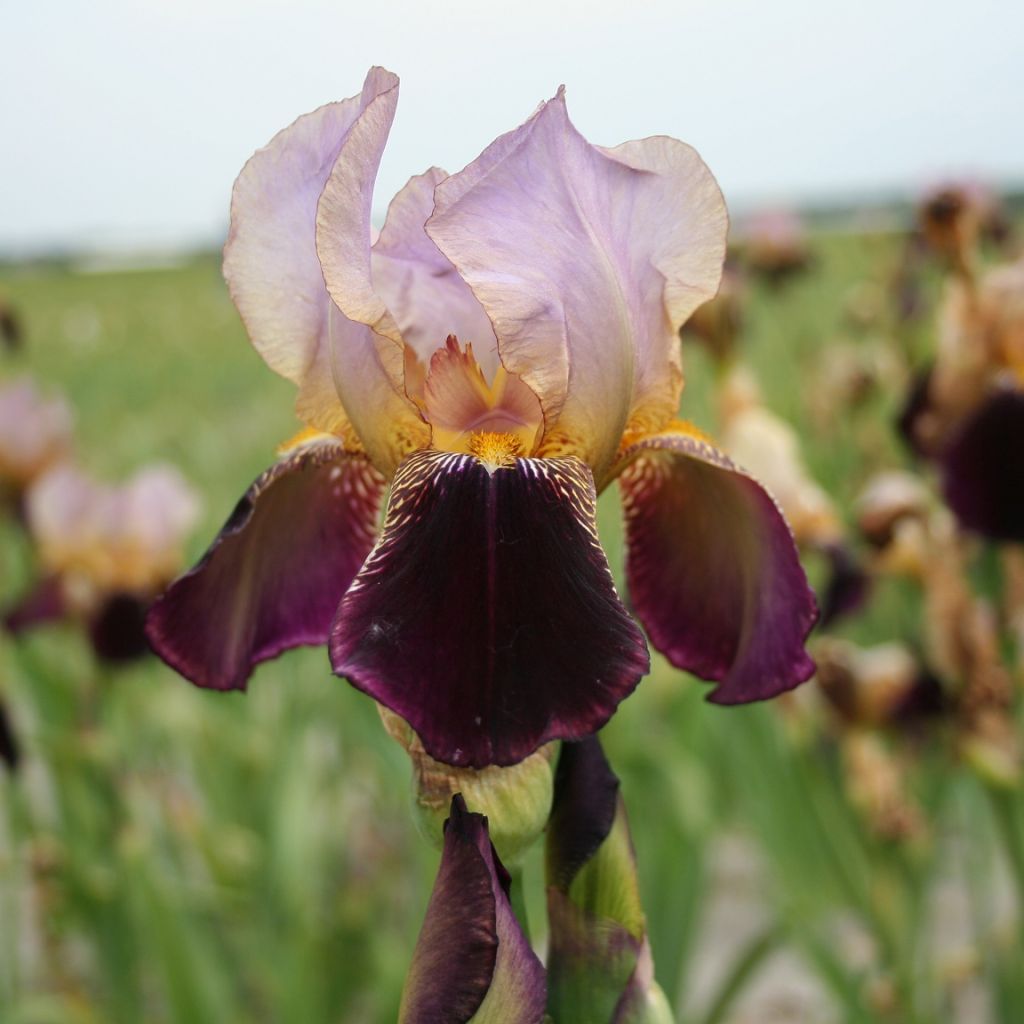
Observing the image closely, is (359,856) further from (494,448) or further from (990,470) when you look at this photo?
(494,448)

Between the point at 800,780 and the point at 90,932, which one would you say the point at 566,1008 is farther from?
the point at 90,932

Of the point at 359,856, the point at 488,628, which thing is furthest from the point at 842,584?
the point at 359,856

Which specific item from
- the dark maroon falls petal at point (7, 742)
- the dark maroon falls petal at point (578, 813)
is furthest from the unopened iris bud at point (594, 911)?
the dark maroon falls petal at point (7, 742)

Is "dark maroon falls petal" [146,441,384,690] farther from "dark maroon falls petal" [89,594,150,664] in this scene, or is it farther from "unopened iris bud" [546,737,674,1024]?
"dark maroon falls petal" [89,594,150,664]

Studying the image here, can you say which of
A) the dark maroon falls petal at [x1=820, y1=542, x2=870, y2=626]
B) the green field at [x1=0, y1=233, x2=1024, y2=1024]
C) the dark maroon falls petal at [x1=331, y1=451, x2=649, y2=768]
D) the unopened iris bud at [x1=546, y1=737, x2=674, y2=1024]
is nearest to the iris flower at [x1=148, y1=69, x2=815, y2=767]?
the dark maroon falls petal at [x1=331, y1=451, x2=649, y2=768]

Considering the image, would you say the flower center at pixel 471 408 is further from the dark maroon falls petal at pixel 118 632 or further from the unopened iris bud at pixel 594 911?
the dark maroon falls petal at pixel 118 632

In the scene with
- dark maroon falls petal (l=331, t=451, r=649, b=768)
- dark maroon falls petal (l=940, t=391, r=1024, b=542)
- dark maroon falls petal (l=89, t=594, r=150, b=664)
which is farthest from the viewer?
dark maroon falls petal (l=89, t=594, r=150, b=664)
